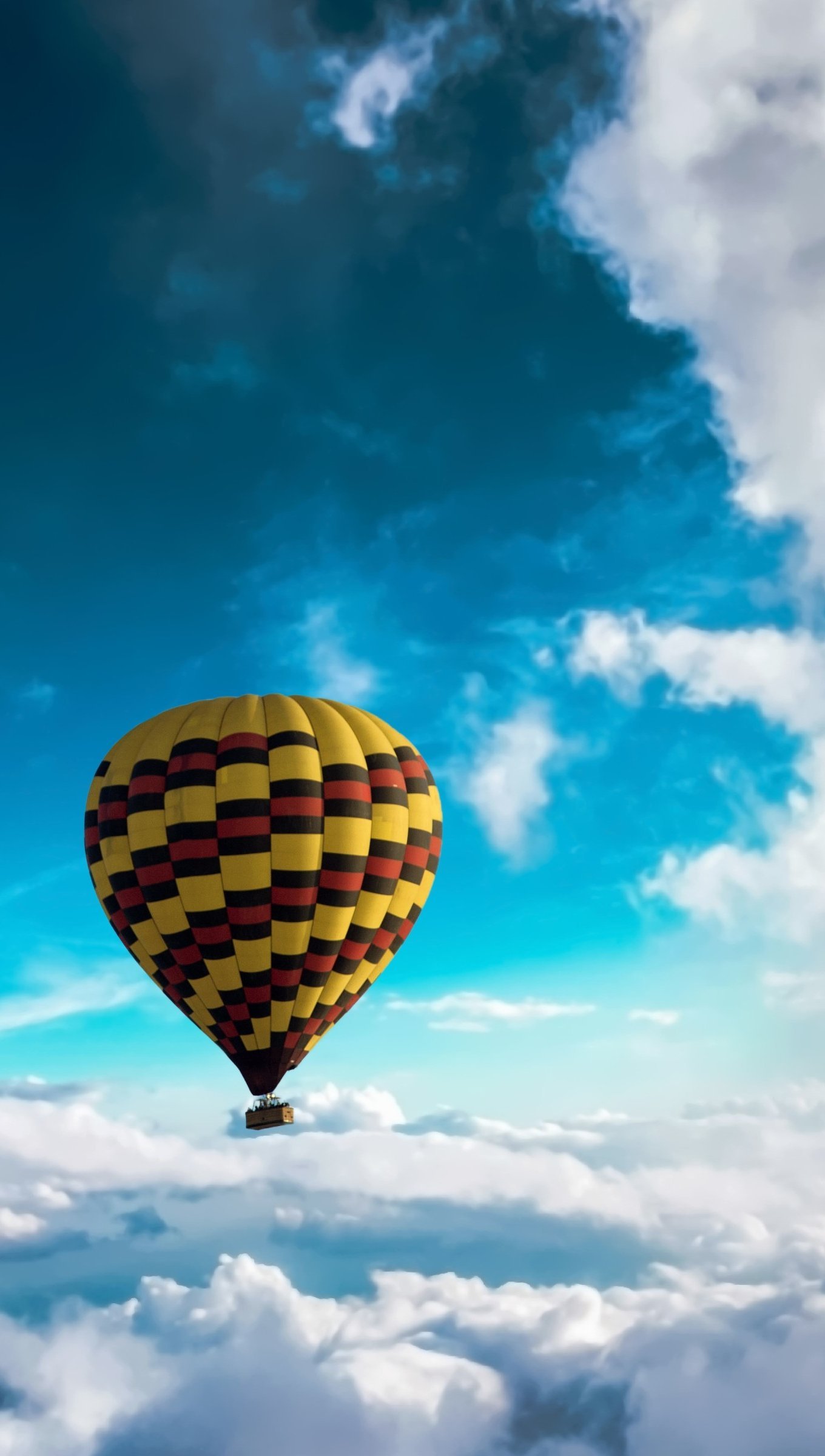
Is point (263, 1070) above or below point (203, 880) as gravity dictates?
below

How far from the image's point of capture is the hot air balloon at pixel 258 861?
34469 millimetres

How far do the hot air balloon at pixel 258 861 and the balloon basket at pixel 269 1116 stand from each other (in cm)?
7

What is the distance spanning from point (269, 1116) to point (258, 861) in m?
8.99

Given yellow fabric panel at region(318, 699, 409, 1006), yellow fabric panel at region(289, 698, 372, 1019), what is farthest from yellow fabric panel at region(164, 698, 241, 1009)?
yellow fabric panel at region(318, 699, 409, 1006)

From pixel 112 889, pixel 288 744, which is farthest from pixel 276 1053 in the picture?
pixel 288 744

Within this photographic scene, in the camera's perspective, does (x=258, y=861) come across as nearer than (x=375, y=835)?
Yes

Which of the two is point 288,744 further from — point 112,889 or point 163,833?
point 112,889

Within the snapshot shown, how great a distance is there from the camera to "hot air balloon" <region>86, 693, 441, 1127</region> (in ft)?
113

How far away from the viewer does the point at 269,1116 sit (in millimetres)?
35094

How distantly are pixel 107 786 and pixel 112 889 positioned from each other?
12.3 ft

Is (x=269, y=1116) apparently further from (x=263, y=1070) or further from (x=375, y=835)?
(x=375, y=835)

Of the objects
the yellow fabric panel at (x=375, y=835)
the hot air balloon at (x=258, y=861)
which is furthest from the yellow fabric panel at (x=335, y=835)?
the yellow fabric panel at (x=375, y=835)

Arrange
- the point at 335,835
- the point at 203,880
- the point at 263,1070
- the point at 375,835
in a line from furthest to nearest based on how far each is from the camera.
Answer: the point at 375,835
the point at 263,1070
the point at 335,835
the point at 203,880

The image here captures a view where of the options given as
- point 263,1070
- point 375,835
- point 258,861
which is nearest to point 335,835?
point 375,835
